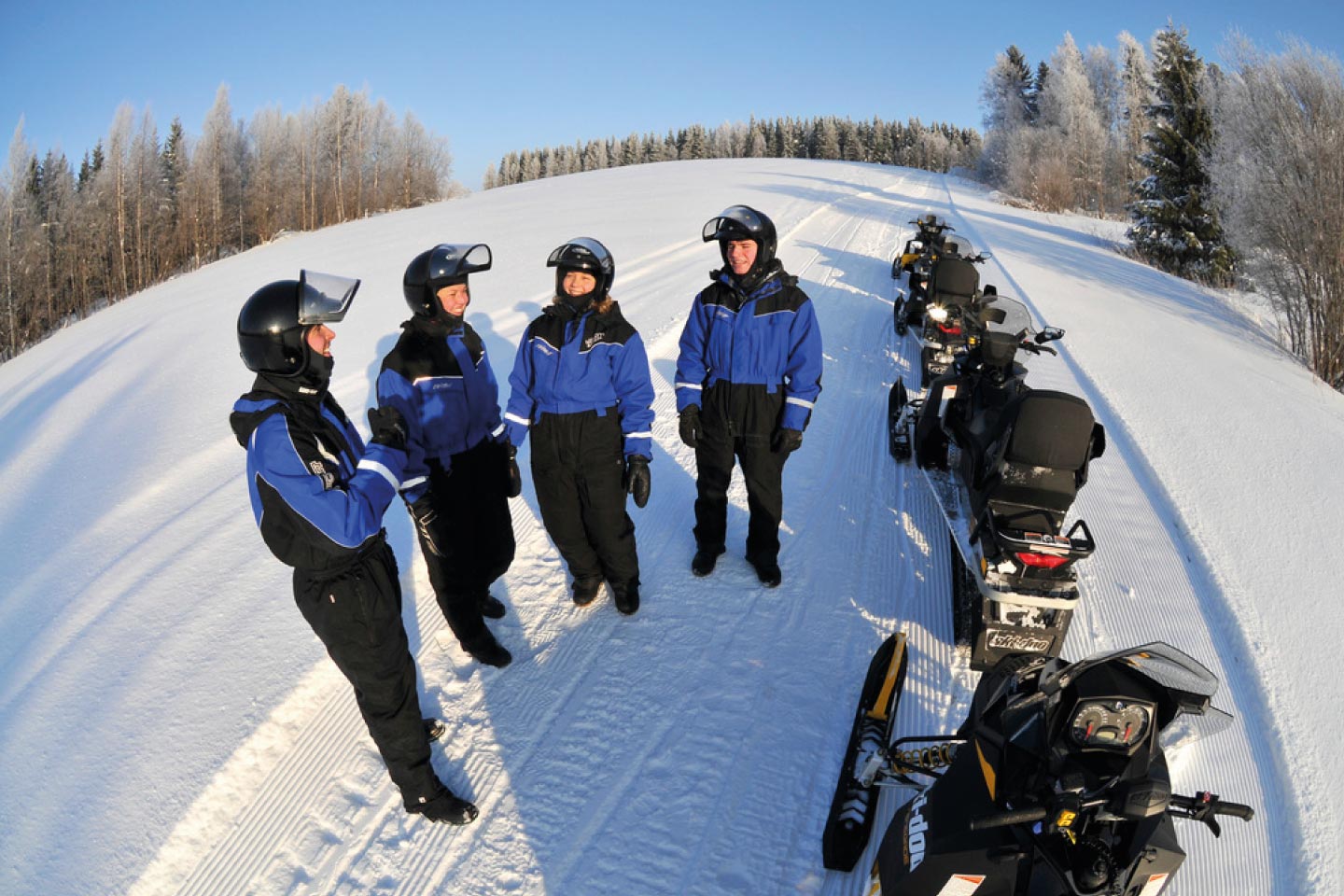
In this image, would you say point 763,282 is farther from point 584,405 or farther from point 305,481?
point 305,481

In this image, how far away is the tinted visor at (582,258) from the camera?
3260 mm

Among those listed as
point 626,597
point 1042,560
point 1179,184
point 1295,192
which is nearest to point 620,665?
point 626,597

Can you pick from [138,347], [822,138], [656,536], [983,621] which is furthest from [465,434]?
[822,138]

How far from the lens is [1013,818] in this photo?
159 cm

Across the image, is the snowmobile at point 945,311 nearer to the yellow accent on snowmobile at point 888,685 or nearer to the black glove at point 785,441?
the black glove at point 785,441

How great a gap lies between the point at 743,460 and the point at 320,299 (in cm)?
245

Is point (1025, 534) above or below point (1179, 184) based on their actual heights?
below

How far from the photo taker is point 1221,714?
1.77 m

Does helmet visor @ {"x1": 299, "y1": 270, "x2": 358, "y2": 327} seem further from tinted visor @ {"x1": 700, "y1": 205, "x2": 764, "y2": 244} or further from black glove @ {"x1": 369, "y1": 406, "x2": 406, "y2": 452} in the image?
→ tinted visor @ {"x1": 700, "y1": 205, "x2": 764, "y2": 244}

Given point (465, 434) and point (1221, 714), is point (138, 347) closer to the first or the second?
point (465, 434)

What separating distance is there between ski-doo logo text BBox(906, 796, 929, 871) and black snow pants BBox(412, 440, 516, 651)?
7.42 ft

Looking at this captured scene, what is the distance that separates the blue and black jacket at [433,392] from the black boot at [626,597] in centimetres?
118

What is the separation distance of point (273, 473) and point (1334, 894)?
3978 mm

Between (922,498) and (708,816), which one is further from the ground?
(922,498)
